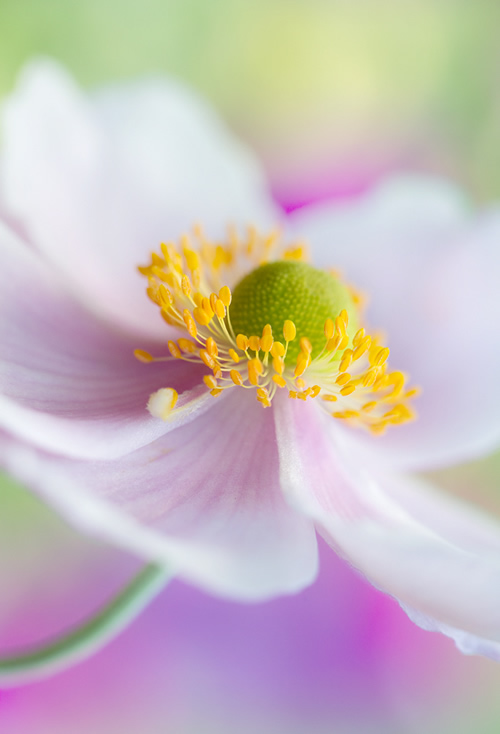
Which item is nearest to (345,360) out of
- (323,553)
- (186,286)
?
(186,286)

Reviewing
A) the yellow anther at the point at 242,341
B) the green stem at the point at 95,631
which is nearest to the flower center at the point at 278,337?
the yellow anther at the point at 242,341

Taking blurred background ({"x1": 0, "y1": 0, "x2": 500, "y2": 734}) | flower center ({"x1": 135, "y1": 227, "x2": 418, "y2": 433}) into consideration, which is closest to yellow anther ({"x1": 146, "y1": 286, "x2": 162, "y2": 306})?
flower center ({"x1": 135, "y1": 227, "x2": 418, "y2": 433})

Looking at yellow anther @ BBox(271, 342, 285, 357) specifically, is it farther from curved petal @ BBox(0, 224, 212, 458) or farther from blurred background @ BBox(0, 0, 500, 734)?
blurred background @ BBox(0, 0, 500, 734)

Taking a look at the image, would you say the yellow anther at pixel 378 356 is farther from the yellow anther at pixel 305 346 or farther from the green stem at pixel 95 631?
the green stem at pixel 95 631

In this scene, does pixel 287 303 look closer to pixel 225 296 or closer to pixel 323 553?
pixel 225 296

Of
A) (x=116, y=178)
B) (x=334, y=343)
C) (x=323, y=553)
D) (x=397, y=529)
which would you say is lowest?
(x=323, y=553)

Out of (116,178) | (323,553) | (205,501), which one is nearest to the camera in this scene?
(205,501)

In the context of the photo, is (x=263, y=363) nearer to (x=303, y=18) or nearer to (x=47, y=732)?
(x=47, y=732)

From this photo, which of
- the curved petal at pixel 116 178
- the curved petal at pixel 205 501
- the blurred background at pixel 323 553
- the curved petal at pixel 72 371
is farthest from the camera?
the blurred background at pixel 323 553

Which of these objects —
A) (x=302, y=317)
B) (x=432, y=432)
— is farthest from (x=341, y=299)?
(x=432, y=432)
